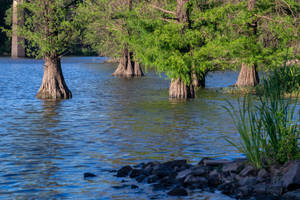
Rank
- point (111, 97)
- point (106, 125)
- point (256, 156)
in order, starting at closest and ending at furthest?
point (256, 156) < point (106, 125) < point (111, 97)

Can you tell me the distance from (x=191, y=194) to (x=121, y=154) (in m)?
4.39

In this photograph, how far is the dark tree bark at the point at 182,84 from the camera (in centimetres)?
3066

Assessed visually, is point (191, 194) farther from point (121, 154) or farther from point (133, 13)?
point (133, 13)

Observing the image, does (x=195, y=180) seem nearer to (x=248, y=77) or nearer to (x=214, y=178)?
(x=214, y=178)

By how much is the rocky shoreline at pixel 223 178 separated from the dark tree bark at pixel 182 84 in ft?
60.3

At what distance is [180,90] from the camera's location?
3120cm

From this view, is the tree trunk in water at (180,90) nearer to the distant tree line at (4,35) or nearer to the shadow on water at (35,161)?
the shadow on water at (35,161)

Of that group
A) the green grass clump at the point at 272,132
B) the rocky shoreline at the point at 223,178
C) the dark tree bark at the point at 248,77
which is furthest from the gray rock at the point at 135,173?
the dark tree bark at the point at 248,77

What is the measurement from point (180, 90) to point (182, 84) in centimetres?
37

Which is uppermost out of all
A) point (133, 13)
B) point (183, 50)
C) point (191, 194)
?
point (133, 13)

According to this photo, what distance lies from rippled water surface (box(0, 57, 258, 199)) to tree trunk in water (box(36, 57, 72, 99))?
2.39 feet

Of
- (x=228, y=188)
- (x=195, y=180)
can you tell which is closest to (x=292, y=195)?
(x=228, y=188)

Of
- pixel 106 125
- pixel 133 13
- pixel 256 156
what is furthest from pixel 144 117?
pixel 256 156

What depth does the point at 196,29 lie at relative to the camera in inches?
1195
